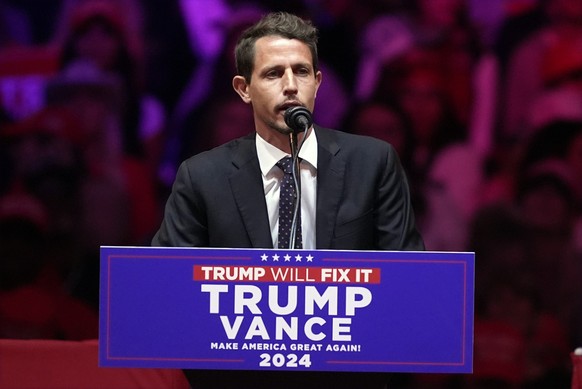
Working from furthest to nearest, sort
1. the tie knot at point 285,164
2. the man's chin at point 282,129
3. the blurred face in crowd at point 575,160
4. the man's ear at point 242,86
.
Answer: the blurred face in crowd at point 575,160
the man's ear at point 242,86
the tie knot at point 285,164
the man's chin at point 282,129

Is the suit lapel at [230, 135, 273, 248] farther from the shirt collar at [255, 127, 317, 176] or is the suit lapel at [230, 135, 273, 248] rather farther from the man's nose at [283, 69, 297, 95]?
the man's nose at [283, 69, 297, 95]

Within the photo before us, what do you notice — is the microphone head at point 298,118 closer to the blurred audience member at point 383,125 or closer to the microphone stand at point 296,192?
the microphone stand at point 296,192

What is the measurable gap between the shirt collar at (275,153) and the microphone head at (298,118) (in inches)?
8.8

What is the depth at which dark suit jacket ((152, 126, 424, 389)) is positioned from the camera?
7.54 feet

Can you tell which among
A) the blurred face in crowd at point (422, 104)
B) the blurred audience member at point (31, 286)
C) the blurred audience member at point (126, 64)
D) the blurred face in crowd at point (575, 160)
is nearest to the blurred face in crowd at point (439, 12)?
the blurred face in crowd at point (422, 104)

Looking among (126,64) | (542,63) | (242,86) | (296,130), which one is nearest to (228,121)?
(126,64)

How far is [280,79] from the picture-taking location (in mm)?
2305

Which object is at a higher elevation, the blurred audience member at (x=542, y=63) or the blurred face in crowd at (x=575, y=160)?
the blurred audience member at (x=542, y=63)

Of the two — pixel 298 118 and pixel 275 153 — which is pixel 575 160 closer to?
pixel 275 153

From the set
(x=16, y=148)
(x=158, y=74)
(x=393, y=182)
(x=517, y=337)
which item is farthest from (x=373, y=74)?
(x=393, y=182)

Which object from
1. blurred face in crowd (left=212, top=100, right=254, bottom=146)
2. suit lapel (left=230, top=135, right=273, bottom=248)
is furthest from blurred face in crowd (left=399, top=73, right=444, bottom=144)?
suit lapel (left=230, top=135, right=273, bottom=248)

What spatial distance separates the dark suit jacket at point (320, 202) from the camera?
2299 millimetres

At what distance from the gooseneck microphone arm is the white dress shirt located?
0.18 metres

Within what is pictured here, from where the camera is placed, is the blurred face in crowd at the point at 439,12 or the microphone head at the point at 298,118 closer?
the microphone head at the point at 298,118
